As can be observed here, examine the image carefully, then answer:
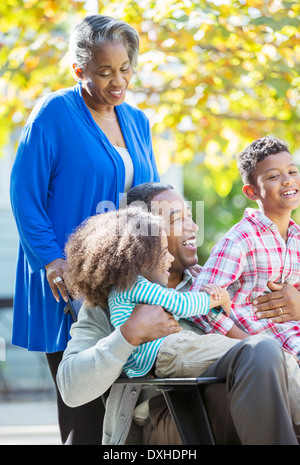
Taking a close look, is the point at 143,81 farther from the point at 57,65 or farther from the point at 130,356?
the point at 130,356

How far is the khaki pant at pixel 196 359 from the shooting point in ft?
7.68

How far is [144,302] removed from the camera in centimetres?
245

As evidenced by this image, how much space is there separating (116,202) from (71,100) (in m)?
0.44

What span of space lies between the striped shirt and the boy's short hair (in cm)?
84

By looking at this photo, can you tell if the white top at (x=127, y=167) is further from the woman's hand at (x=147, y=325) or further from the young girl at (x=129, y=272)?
the woman's hand at (x=147, y=325)

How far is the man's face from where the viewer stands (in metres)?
2.80

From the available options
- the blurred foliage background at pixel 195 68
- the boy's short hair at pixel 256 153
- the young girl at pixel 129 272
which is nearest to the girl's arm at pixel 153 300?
the young girl at pixel 129 272

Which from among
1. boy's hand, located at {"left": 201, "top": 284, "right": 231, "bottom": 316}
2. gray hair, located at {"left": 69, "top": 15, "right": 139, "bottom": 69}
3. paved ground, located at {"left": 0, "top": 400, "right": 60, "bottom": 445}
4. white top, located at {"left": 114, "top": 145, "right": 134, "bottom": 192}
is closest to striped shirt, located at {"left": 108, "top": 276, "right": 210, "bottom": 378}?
boy's hand, located at {"left": 201, "top": 284, "right": 231, "bottom": 316}

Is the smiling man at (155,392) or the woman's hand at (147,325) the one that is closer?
the smiling man at (155,392)

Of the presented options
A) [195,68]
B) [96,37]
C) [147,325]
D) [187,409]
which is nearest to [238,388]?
[187,409]

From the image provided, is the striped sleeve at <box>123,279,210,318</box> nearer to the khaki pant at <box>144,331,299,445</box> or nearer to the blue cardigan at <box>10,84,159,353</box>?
the khaki pant at <box>144,331,299,445</box>

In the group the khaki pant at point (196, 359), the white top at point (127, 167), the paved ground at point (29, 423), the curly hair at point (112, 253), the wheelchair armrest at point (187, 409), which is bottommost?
the paved ground at point (29, 423)

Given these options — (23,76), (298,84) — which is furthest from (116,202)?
(23,76)

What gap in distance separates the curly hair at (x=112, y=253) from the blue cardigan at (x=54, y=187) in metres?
0.30
